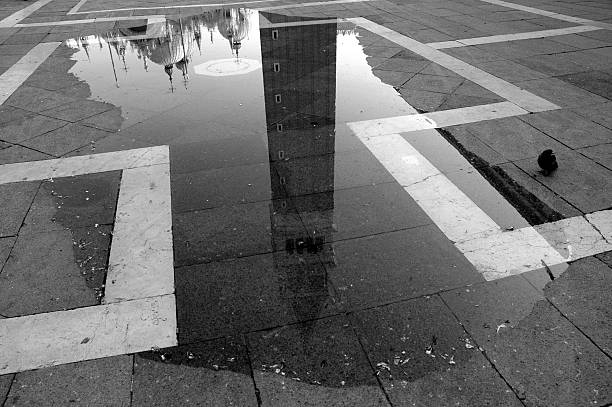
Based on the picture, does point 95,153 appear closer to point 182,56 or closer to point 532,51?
point 182,56

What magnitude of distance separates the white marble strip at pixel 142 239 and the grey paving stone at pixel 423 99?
4999 mm

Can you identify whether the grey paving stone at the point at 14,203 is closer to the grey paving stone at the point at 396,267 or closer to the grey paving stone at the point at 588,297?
the grey paving stone at the point at 396,267

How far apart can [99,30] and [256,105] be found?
9878 mm

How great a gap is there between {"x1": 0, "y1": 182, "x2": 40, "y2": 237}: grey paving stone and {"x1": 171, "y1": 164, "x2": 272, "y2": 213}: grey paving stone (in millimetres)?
1856

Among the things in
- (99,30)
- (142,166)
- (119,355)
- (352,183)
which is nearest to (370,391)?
(119,355)

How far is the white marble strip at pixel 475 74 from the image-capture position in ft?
29.1

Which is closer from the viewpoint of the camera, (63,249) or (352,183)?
(63,249)

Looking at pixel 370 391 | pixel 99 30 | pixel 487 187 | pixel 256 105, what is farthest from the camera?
pixel 99 30

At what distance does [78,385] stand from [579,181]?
645 centimetres

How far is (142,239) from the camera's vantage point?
5.31m

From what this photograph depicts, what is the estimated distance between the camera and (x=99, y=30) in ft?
51.6

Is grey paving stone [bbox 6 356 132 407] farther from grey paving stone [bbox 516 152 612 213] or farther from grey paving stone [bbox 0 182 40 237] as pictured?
grey paving stone [bbox 516 152 612 213]

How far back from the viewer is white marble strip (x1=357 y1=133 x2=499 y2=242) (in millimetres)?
5473

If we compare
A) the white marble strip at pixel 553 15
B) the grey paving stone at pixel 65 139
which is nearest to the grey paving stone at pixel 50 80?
the grey paving stone at pixel 65 139
